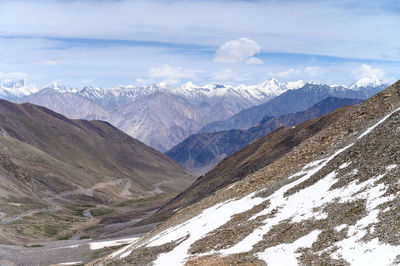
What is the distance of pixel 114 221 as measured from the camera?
15562cm

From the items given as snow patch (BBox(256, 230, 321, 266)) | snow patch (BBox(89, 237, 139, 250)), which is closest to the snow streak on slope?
snow patch (BBox(256, 230, 321, 266))

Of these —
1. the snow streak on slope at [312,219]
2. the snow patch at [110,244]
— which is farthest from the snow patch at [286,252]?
the snow patch at [110,244]

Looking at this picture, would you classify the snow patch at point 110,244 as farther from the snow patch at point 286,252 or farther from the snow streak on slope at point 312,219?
the snow patch at point 286,252

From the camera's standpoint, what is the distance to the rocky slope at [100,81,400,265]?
2420 cm

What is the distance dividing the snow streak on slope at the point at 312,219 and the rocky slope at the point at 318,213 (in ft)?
0.25

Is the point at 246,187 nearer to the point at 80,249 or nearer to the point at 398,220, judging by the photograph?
the point at 398,220

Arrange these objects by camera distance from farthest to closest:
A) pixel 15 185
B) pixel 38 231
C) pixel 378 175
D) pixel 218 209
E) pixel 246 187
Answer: pixel 15 185 < pixel 38 231 < pixel 246 187 < pixel 218 209 < pixel 378 175

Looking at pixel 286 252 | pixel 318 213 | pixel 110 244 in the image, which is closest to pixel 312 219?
pixel 318 213

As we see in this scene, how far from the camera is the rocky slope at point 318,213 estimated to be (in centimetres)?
2420

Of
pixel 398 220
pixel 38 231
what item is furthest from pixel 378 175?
pixel 38 231

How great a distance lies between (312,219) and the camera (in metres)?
30.5

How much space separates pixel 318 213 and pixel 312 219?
0.91 metres

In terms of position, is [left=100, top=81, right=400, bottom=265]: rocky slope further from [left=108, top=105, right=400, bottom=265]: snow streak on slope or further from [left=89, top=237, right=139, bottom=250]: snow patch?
[left=89, top=237, right=139, bottom=250]: snow patch

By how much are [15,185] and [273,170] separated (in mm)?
142770
